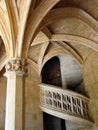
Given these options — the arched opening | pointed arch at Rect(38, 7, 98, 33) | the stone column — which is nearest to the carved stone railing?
the arched opening

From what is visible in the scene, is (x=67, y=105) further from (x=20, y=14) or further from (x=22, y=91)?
(x=20, y=14)

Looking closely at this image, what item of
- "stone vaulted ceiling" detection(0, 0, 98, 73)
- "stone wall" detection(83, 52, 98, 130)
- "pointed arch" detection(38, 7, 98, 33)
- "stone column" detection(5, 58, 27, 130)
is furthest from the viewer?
"stone wall" detection(83, 52, 98, 130)

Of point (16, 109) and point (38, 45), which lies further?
point (38, 45)

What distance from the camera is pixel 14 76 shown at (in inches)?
212

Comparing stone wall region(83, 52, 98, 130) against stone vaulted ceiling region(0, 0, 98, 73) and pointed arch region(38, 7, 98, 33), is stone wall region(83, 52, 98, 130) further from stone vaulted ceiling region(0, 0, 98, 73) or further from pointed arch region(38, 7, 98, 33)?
pointed arch region(38, 7, 98, 33)

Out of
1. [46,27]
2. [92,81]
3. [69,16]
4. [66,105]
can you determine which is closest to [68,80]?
[92,81]

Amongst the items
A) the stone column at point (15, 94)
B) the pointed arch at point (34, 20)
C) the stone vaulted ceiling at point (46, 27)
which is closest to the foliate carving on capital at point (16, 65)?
the stone column at point (15, 94)

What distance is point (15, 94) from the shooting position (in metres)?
5.18

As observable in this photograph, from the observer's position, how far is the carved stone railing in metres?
8.44

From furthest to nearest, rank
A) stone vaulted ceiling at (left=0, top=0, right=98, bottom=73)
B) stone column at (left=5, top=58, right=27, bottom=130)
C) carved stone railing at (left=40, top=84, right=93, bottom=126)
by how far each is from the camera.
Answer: carved stone railing at (left=40, top=84, right=93, bottom=126) < stone vaulted ceiling at (left=0, top=0, right=98, bottom=73) < stone column at (left=5, top=58, right=27, bottom=130)

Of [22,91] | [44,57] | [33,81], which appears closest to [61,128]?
[33,81]

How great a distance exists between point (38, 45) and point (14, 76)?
4329 millimetres

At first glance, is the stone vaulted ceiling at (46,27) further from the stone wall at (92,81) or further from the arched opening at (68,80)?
the arched opening at (68,80)

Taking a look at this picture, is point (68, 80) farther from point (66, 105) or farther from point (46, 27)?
point (46, 27)
